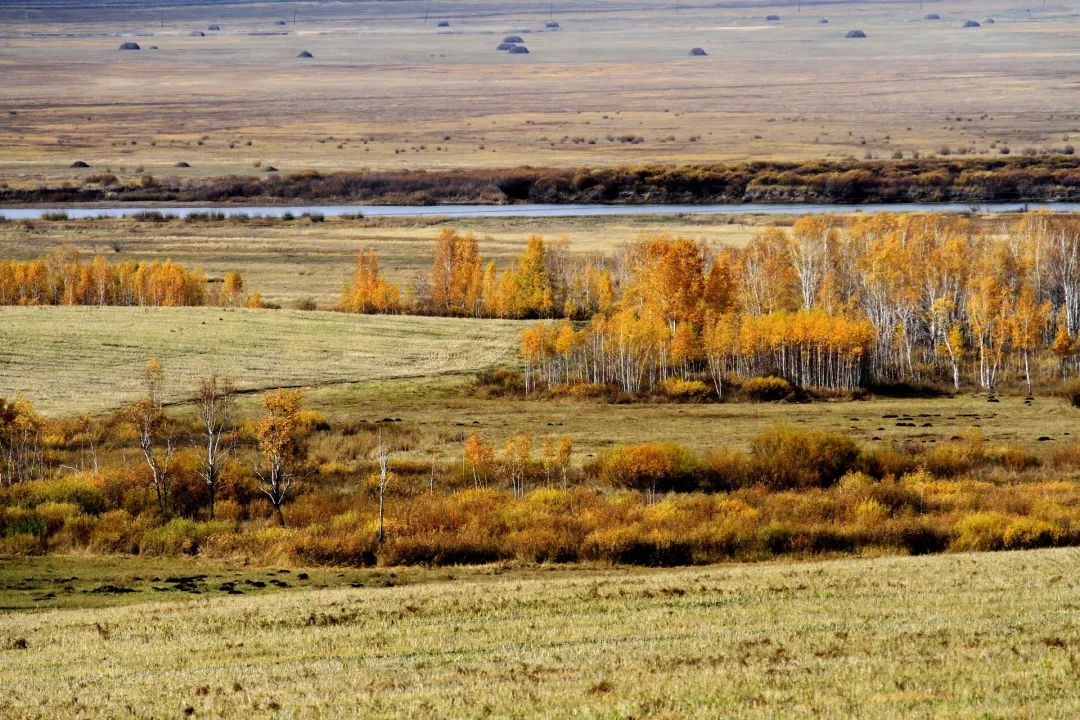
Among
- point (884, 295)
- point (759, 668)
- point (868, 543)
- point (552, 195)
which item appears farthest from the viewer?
point (552, 195)

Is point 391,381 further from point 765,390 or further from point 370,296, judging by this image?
point 370,296

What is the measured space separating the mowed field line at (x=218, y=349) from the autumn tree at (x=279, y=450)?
14233 millimetres

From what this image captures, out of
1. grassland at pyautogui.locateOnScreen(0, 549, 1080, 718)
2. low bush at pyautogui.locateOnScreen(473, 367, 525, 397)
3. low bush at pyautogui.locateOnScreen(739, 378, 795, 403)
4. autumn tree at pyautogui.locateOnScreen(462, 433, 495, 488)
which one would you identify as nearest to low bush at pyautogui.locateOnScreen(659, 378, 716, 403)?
low bush at pyautogui.locateOnScreen(739, 378, 795, 403)

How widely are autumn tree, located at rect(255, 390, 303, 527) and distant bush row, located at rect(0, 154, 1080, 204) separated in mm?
116537

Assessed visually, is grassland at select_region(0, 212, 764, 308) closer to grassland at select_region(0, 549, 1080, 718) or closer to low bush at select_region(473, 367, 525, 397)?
low bush at select_region(473, 367, 525, 397)

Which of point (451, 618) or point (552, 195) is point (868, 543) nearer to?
point (451, 618)

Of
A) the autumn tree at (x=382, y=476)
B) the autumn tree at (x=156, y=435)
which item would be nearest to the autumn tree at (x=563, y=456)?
the autumn tree at (x=382, y=476)

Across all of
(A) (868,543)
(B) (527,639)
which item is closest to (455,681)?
(B) (527,639)

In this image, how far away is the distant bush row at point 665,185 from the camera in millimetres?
157875

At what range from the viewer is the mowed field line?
64375 mm

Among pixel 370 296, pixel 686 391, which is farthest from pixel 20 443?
pixel 370 296

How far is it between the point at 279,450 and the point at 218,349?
3008 centimetres

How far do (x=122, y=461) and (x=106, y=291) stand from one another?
5021 centimetres

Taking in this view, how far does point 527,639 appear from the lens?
892 inches
